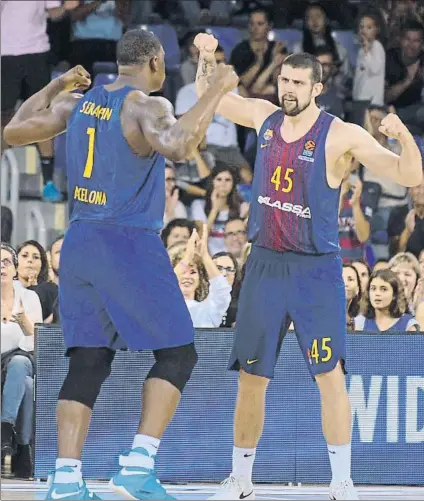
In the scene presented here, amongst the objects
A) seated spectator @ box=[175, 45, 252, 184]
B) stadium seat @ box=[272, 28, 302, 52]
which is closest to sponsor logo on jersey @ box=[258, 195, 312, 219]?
seated spectator @ box=[175, 45, 252, 184]

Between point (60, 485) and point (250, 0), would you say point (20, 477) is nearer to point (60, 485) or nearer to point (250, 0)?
point (60, 485)

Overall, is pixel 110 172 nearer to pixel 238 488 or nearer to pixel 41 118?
pixel 41 118

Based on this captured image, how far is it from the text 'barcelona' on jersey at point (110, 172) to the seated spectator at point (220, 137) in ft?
20.2

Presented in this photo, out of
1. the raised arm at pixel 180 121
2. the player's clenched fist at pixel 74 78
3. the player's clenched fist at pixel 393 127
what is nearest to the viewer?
the raised arm at pixel 180 121

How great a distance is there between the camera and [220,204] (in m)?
12.5

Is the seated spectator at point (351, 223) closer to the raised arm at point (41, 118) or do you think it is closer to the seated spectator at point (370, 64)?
the seated spectator at point (370, 64)

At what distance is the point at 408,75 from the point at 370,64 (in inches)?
19.6

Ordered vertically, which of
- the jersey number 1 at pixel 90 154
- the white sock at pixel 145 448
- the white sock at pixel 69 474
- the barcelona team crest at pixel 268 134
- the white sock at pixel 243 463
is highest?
the barcelona team crest at pixel 268 134

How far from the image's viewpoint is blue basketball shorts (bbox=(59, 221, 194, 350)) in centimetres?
677

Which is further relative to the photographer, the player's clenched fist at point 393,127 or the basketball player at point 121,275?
the player's clenched fist at point 393,127

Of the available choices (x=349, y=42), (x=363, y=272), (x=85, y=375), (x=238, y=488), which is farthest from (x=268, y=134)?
(x=349, y=42)

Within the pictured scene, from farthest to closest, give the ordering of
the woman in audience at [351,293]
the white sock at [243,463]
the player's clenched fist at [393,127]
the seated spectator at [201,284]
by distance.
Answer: the woman in audience at [351,293]
the seated spectator at [201,284]
the white sock at [243,463]
the player's clenched fist at [393,127]

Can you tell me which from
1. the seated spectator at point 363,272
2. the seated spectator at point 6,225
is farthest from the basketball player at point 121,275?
the seated spectator at point 6,225

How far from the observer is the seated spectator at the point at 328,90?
13.5 meters
